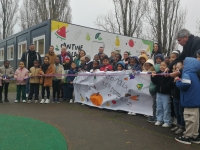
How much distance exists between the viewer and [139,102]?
665cm

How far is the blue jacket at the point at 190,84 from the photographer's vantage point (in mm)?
4324

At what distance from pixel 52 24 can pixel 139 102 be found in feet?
24.6

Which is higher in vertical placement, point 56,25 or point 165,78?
point 56,25

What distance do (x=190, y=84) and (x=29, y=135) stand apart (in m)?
3.43

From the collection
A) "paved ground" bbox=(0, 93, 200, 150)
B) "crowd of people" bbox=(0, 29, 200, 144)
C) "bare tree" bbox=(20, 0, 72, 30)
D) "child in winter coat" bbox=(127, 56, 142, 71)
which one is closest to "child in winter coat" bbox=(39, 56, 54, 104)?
"crowd of people" bbox=(0, 29, 200, 144)

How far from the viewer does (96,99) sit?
7.92 m

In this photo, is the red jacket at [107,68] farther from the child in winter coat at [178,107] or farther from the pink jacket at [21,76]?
the pink jacket at [21,76]

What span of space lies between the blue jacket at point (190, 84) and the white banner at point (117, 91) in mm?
1976

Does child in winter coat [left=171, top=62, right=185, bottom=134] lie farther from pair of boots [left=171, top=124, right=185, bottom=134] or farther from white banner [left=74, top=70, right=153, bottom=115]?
white banner [left=74, top=70, right=153, bottom=115]

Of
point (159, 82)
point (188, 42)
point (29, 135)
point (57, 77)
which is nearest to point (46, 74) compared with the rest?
point (57, 77)

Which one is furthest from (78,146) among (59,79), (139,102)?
(59,79)

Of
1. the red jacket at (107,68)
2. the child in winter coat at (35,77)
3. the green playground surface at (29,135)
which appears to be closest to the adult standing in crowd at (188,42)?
the green playground surface at (29,135)

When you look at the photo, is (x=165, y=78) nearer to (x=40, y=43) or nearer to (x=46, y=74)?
(x=46, y=74)

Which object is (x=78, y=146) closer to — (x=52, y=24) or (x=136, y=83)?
(x=136, y=83)
